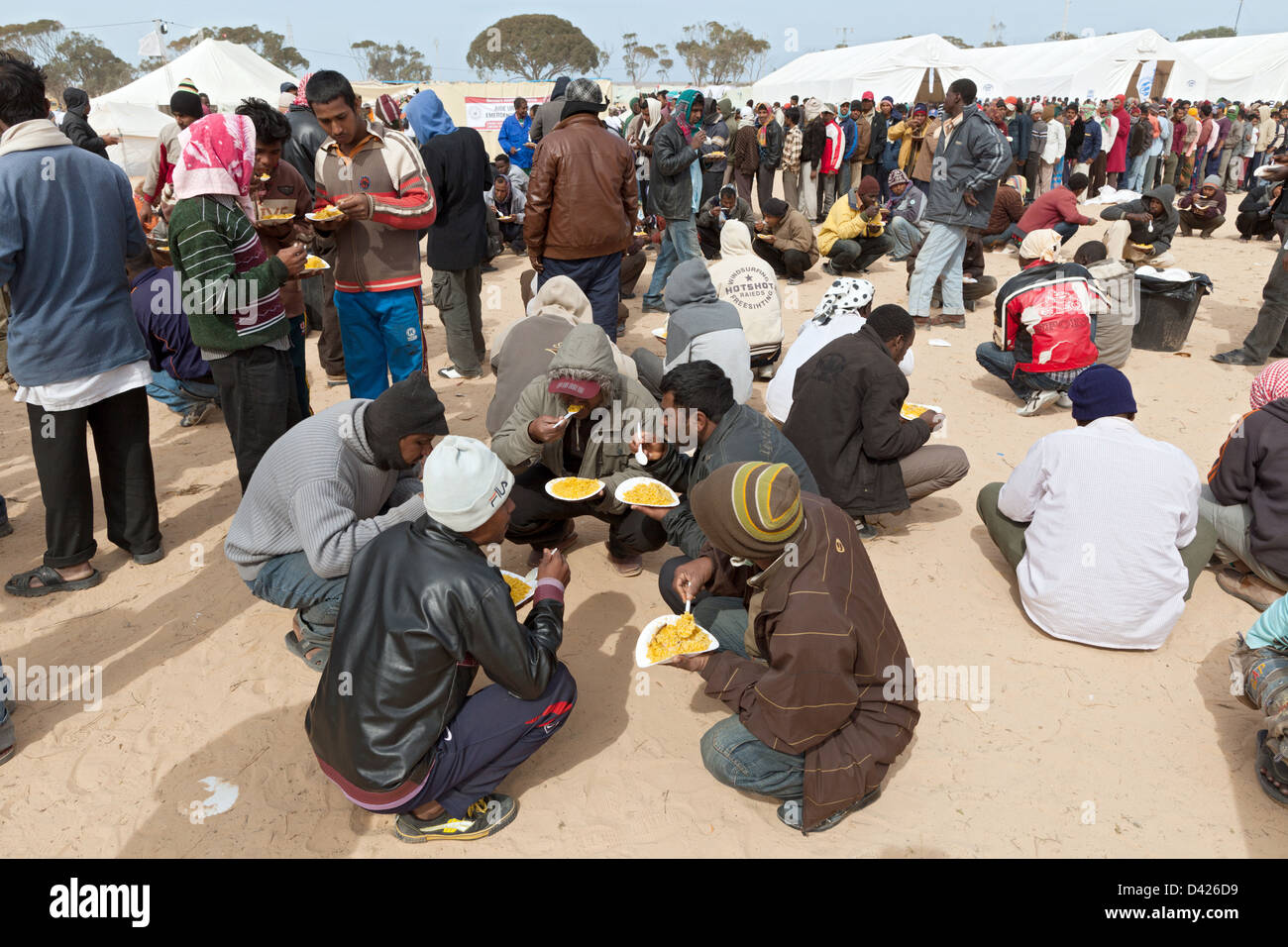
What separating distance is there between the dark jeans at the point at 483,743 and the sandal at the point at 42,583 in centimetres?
254

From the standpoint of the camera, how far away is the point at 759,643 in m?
2.71

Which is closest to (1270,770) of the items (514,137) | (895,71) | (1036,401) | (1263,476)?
(1263,476)

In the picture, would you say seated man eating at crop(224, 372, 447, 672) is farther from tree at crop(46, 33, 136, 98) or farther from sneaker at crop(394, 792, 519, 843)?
tree at crop(46, 33, 136, 98)

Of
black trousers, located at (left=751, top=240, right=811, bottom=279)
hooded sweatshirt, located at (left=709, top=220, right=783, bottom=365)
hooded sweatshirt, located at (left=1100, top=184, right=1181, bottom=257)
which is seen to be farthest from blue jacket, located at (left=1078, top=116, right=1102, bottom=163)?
hooded sweatshirt, located at (left=709, top=220, right=783, bottom=365)

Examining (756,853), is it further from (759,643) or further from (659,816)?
(759,643)

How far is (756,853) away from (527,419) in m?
2.16

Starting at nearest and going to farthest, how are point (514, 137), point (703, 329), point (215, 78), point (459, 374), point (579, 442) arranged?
point (579, 442) < point (703, 329) < point (459, 374) < point (514, 137) < point (215, 78)

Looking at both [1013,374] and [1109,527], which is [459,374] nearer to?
[1013,374]

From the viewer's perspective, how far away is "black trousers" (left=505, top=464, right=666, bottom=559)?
4.03m

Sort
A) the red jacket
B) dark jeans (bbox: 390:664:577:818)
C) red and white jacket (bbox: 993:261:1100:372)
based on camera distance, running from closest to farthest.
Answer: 1. dark jeans (bbox: 390:664:577:818)
2. red and white jacket (bbox: 993:261:1100:372)
3. the red jacket

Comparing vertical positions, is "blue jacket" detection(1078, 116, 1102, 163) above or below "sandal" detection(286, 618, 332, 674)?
above

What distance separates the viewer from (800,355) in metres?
5.37

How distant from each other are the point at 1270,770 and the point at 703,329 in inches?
142
